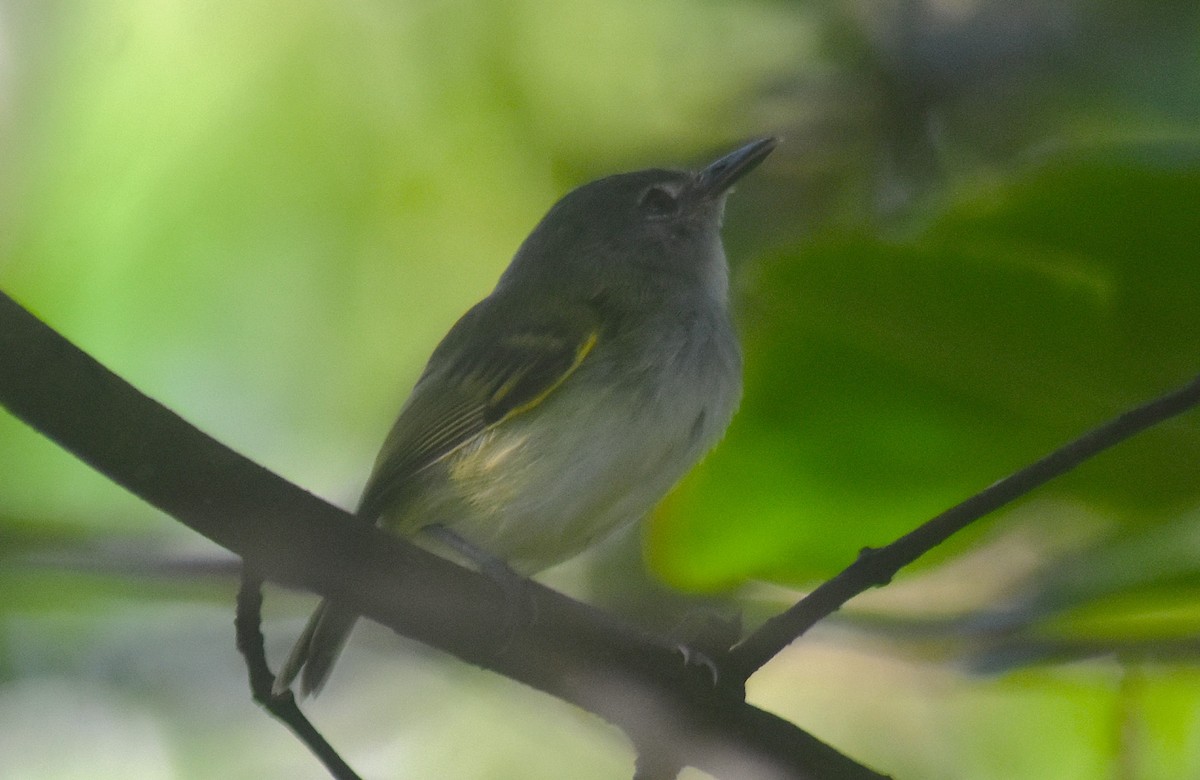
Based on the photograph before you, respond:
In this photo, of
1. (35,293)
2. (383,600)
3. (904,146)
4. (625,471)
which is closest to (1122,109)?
(904,146)

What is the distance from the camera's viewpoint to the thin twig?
6.34 feet

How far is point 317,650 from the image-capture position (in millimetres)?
2867

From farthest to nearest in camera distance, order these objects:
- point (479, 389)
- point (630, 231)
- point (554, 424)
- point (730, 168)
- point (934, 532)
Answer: point (630, 231)
point (730, 168)
point (479, 389)
point (554, 424)
point (934, 532)

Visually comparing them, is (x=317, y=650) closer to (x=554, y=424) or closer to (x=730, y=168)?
(x=554, y=424)

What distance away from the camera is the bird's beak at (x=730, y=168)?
2.98 m

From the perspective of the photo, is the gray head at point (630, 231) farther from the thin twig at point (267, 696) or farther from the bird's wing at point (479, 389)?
the thin twig at point (267, 696)

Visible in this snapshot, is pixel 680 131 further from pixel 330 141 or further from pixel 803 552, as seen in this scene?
pixel 803 552

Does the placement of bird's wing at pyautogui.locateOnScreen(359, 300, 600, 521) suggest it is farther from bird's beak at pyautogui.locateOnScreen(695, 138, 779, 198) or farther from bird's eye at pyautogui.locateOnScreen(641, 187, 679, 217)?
bird's eye at pyautogui.locateOnScreen(641, 187, 679, 217)

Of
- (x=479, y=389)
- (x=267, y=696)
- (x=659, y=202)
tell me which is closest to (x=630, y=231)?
(x=659, y=202)

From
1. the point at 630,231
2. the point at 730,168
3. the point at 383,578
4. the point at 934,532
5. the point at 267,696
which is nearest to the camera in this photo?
the point at 934,532

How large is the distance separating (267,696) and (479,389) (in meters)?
1.07

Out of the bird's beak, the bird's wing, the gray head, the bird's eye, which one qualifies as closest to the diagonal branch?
the bird's wing

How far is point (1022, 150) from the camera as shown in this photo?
8.04 feet

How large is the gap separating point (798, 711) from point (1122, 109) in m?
1.81
